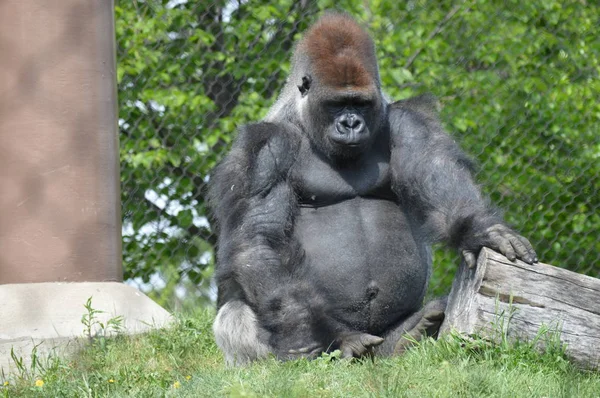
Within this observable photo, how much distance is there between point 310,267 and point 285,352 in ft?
1.59

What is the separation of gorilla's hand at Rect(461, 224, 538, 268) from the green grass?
1.18 feet

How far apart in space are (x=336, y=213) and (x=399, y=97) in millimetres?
3812

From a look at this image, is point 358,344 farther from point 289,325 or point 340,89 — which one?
point 340,89

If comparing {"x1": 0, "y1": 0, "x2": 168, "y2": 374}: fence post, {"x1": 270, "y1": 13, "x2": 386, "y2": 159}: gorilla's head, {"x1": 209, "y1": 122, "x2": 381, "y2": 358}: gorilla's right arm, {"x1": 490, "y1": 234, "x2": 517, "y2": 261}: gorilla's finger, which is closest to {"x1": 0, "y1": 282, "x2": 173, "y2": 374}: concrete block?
{"x1": 0, "y1": 0, "x2": 168, "y2": 374}: fence post

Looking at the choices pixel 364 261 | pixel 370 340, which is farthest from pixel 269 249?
pixel 370 340

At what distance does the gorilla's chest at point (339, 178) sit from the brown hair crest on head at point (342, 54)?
15.0 inches

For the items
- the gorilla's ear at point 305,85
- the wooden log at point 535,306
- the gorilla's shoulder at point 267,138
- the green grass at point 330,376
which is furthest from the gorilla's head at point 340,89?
the green grass at point 330,376

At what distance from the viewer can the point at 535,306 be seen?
11.4 ft

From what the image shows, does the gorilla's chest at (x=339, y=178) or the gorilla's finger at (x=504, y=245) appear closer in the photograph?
the gorilla's finger at (x=504, y=245)

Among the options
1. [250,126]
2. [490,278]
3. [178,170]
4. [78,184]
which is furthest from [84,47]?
[178,170]

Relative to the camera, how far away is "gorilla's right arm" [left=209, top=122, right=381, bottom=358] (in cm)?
396

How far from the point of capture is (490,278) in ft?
11.5

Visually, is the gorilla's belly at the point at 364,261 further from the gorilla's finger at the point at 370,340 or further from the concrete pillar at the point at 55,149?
the concrete pillar at the point at 55,149

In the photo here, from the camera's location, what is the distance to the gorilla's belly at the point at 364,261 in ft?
13.9
